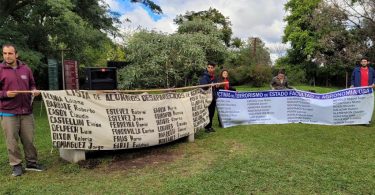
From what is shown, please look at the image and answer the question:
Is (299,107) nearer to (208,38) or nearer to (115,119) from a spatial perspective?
(115,119)

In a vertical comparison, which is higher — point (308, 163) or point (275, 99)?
point (275, 99)

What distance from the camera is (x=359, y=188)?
462cm

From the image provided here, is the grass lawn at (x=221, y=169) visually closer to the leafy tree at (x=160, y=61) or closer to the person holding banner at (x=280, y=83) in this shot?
the person holding banner at (x=280, y=83)

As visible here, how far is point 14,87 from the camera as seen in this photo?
17.5ft

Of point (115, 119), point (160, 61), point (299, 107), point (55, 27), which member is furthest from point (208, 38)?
point (115, 119)

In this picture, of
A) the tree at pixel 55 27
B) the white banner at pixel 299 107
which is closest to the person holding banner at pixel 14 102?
the white banner at pixel 299 107

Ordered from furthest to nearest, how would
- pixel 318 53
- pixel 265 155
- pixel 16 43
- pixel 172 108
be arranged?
pixel 318 53 < pixel 16 43 < pixel 172 108 < pixel 265 155

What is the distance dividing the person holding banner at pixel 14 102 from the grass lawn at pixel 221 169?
1.51 ft

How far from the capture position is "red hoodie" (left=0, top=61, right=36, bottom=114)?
5305mm

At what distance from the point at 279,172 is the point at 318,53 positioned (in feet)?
118

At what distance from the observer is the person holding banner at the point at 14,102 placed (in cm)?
530

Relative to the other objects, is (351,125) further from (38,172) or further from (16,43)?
(16,43)

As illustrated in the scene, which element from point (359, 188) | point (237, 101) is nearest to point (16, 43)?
point (237, 101)

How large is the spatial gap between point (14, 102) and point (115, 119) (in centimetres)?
156
